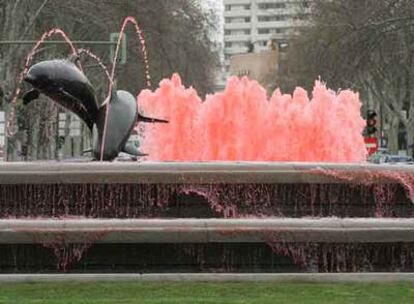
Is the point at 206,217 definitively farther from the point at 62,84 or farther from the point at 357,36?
the point at 357,36

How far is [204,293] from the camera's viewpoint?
35.8 feet

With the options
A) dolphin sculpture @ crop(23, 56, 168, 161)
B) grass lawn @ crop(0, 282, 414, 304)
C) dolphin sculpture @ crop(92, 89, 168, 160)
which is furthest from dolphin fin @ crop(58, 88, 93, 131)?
grass lawn @ crop(0, 282, 414, 304)

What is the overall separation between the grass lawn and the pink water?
1172 centimetres

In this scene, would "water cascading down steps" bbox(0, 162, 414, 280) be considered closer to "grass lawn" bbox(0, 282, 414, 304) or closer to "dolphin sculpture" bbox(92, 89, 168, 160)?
"grass lawn" bbox(0, 282, 414, 304)

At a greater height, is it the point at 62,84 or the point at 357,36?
the point at 357,36

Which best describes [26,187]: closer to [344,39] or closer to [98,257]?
[98,257]

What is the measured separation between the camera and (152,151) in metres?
25.1

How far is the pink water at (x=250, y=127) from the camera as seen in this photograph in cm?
2370

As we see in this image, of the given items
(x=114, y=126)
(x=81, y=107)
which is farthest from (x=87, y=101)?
(x=114, y=126)

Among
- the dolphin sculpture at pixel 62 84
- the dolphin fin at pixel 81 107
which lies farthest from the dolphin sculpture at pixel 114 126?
the dolphin sculpture at pixel 62 84

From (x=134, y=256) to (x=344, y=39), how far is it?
22796 mm

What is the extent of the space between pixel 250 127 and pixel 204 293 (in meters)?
13.5

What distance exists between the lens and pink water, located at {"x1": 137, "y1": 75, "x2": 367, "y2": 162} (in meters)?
23.7

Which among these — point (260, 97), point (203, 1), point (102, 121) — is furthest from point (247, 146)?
point (203, 1)
